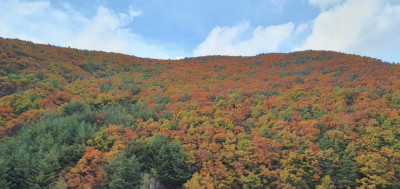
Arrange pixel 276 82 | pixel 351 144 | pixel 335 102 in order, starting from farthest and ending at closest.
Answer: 1. pixel 276 82
2. pixel 335 102
3. pixel 351 144

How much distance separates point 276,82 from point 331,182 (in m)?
14.5

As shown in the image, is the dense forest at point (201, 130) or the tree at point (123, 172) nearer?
the tree at point (123, 172)

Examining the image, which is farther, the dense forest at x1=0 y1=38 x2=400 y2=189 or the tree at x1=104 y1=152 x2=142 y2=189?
the dense forest at x1=0 y1=38 x2=400 y2=189

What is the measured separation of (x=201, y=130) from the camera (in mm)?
20234

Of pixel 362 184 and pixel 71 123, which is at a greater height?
pixel 71 123

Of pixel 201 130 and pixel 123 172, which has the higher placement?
pixel 201 130

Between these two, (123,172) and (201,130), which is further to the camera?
(201,130)

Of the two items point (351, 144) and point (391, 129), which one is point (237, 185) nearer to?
point (351, 144)

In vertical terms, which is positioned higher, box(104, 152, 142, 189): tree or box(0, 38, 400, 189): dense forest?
box(0, 38, 400, 189): dense forest

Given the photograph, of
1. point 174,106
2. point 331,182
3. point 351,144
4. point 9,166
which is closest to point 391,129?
point 351,144

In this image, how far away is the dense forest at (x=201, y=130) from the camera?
16031 mm

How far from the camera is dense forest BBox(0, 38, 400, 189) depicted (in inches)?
631

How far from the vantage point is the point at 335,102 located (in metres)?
22.6

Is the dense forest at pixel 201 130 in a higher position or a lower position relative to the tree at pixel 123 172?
higher
